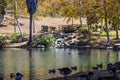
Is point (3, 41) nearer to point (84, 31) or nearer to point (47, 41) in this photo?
point (47, 41)

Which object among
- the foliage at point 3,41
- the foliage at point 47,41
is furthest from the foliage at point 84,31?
the foliage at point 3,41

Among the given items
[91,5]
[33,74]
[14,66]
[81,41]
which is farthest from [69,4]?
[33,74]

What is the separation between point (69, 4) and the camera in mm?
107688

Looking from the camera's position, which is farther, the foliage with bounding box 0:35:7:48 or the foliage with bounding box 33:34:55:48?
the foliage with bounding box 0:35:7:48

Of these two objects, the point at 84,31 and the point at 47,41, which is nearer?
the point at 47,41

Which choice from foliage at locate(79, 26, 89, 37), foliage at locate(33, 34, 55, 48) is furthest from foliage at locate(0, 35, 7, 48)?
foliage at locate(79, 26, 89, 37)

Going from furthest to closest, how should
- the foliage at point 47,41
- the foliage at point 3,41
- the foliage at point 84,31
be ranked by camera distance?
the foliage at point 84,31, the foliage at point 3,41, the foliage at point 47,41

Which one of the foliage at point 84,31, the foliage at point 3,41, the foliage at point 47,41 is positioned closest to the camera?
the foliage at point 47,41

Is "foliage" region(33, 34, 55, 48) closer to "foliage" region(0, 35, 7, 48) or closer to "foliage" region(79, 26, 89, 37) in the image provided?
"foliage" region(0, 35, 7, 48)

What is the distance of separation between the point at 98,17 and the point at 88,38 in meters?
6.77

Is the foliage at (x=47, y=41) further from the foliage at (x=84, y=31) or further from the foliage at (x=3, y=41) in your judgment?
the foliage at (x=84, y=31)

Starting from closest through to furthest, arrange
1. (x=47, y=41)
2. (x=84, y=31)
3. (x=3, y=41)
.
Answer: (x=47, y=41), (x=3, y=41), (x=84, y=31)

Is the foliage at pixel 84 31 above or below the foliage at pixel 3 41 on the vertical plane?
above

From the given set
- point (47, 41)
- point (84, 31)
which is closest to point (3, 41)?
point (47, 41)
